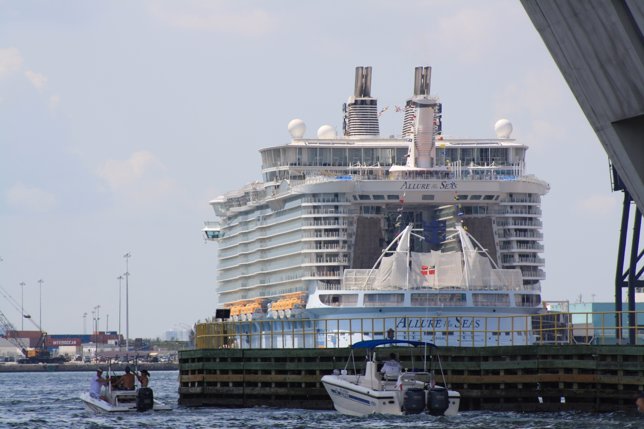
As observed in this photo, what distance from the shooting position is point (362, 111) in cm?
10450

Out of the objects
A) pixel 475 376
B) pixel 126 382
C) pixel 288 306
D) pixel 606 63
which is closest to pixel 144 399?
pixel 126 382

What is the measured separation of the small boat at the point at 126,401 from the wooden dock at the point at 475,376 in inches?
140

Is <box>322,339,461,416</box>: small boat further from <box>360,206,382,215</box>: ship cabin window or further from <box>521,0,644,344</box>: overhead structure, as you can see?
<box>360,206,382,215</box>: ship cabin window

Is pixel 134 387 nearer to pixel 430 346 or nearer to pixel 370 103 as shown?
pixel 430 346

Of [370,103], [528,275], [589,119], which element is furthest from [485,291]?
[589,119]

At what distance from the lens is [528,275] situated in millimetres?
90312

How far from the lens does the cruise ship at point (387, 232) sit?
261 feet

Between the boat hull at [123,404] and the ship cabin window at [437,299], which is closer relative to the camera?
the boat hull at [123,404]

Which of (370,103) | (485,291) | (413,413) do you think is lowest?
(413,413)

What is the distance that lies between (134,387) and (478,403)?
38.9ft

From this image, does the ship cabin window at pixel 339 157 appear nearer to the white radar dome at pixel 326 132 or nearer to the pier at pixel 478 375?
the white radar dome at pixel 326 132

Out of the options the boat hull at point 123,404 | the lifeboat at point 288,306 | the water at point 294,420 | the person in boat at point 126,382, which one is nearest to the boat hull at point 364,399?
the water at point 294,420

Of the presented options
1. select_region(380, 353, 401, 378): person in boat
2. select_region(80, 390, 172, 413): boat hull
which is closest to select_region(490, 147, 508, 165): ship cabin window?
select_region(80, 390, 172, 413): boat hull

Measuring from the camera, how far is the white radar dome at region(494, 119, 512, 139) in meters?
103
